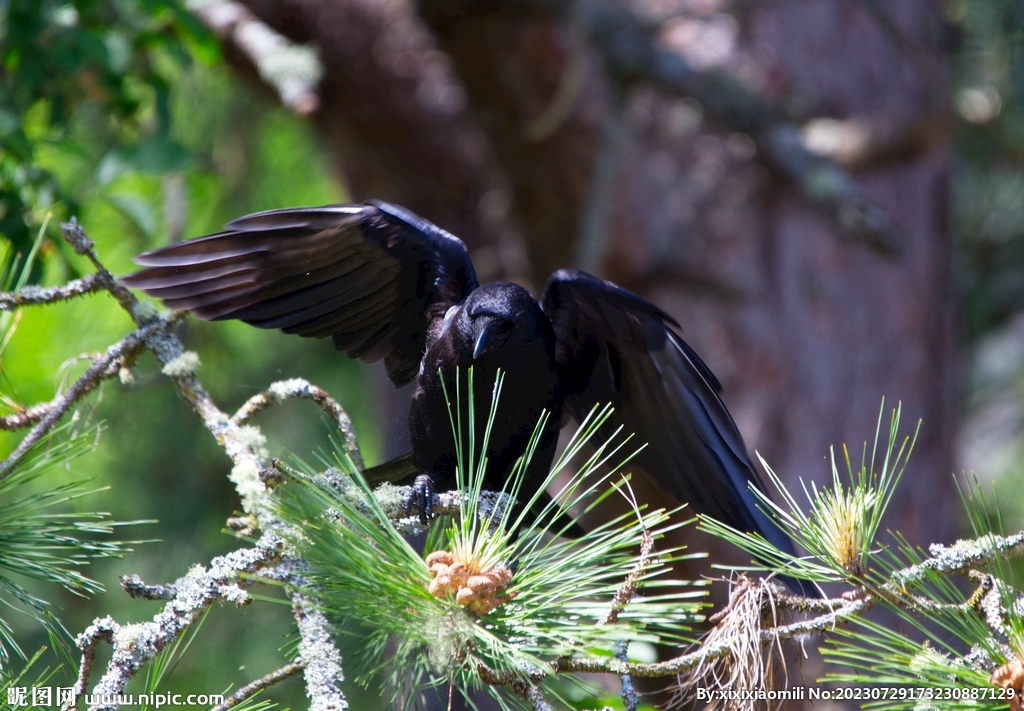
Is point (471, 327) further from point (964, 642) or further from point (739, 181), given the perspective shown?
point (739, 181)

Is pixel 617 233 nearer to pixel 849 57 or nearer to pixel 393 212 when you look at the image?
pixel 849 57

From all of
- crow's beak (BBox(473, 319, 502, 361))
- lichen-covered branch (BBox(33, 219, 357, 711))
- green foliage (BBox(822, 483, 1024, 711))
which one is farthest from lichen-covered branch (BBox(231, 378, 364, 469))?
green foliage (BBox(822, 483, 1024, 711))

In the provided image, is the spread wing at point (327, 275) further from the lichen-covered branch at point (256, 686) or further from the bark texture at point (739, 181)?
the bark texture at point (739, 181)

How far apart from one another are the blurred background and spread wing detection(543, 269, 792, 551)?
562 mm

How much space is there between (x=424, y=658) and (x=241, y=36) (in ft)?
9.28

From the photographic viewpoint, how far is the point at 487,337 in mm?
1827

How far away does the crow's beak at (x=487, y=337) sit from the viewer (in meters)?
1.81

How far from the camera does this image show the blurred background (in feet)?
8.94

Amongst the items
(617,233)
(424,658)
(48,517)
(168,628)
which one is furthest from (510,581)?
(617,233)

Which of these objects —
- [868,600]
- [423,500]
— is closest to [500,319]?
[423,500]

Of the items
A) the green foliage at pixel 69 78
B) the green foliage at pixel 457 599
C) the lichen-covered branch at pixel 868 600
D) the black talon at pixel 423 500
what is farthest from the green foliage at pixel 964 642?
the green foliage at pixel 69 78

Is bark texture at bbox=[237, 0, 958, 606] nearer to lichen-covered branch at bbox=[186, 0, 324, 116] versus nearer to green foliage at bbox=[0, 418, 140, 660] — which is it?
lichen-covered branch at bbox=[186, 0, 324, 116]

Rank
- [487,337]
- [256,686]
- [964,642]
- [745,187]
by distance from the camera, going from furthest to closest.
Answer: [745,187]
[487,337]
[256,686]
[964,642]

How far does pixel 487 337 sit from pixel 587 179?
7.48ft
